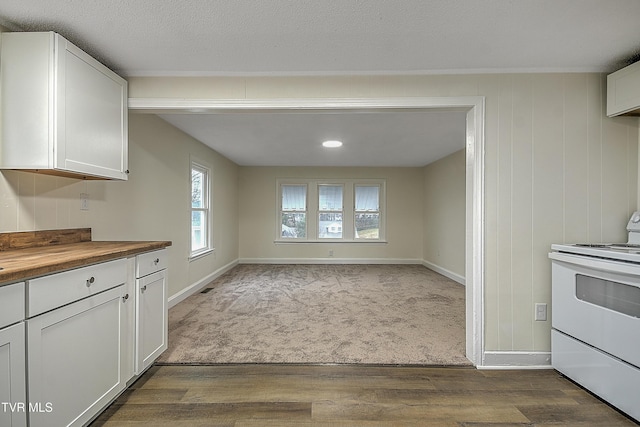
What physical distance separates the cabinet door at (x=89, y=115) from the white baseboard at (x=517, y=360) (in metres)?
3.06

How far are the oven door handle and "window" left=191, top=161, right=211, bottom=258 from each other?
14.0ft

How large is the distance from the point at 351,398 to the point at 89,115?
7.99ft

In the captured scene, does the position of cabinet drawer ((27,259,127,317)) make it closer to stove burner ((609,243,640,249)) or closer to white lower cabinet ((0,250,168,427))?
white lower cabinet ((0,250,168,427))

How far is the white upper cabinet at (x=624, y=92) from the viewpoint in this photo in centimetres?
214

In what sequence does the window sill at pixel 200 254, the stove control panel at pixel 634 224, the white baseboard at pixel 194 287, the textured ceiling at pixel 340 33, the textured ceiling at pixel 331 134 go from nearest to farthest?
the textured ceiling at pixel 340 33 → the stove control panel at pixel 634 224 → the textured ceiling at pixel 331 134 → the white baseboard at pixel 194 287 → the window sill at pixel 200 254

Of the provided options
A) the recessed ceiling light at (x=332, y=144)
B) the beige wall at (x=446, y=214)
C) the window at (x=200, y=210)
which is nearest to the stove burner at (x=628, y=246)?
the beige wall at (x=446, y=214)

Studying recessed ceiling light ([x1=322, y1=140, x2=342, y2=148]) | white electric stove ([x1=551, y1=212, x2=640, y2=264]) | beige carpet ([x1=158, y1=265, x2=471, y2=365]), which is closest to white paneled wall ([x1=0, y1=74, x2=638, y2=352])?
white electric stove ([x1=551, y1=212, x2=640, y2=264])

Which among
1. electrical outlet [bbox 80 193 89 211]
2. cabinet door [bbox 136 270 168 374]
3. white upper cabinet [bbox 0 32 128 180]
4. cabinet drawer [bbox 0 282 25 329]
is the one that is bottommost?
cabinet door [bbox 136 270 168 374]

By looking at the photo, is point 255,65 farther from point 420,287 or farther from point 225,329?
point 420,287

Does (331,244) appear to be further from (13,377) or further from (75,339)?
(13,377)

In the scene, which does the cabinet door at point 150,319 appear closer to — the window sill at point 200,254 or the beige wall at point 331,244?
the window sill at point 200,254

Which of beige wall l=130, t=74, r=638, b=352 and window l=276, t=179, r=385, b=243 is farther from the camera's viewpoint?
window l=276, t=179, r=385, b=243

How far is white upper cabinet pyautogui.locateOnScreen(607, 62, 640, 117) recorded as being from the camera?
214 cm

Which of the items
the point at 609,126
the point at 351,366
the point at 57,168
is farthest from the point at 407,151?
the point at 57,168
